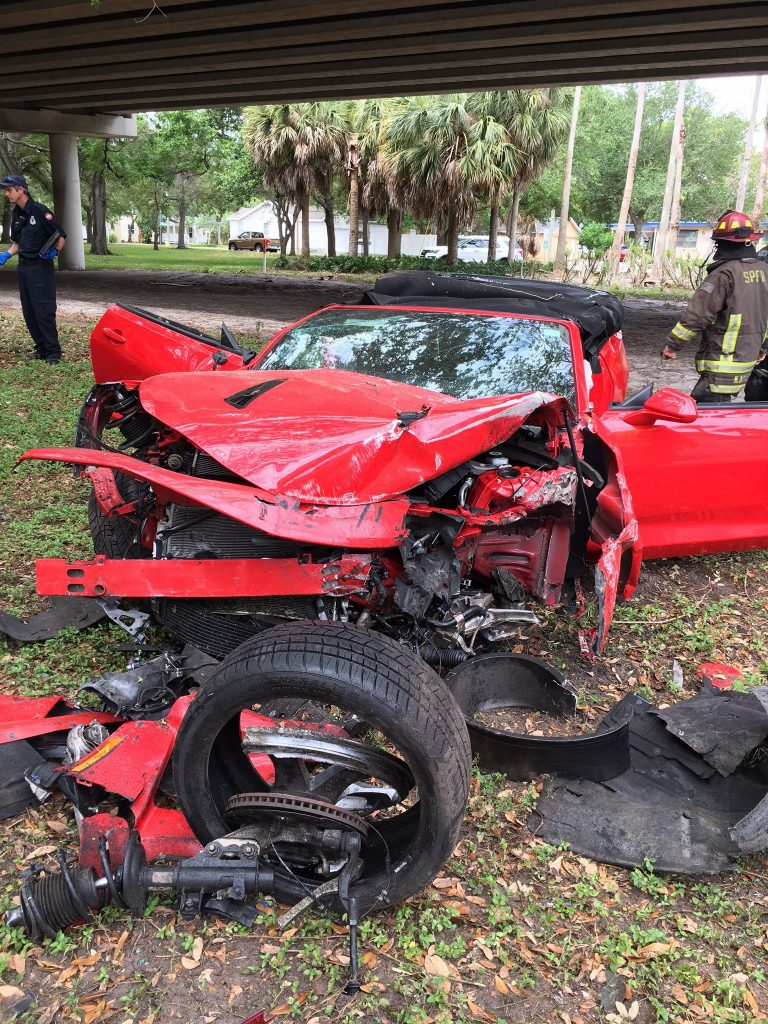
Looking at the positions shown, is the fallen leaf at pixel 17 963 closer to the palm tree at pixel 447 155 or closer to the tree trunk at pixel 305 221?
the palm tree at pixel 447 155

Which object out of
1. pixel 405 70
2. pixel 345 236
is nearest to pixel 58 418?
pixel 405 70

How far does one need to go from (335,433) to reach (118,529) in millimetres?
1377

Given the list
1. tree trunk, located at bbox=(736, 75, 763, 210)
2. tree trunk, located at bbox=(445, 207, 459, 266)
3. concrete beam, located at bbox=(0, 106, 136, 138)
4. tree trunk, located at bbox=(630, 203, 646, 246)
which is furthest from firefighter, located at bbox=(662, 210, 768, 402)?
tree trunk, located at bbox=(630, 203, 646, 246)

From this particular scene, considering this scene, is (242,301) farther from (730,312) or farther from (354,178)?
(730,312)

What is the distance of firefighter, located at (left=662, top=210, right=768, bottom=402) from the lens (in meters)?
5.54

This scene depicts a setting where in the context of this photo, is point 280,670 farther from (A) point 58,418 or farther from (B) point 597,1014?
Result: (A) point 58,418

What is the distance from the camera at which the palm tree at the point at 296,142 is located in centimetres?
2591

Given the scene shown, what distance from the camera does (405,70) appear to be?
14578mm

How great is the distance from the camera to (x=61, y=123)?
23234 mm

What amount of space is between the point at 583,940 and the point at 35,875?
1644 mm

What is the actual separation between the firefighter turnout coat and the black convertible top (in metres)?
0.94

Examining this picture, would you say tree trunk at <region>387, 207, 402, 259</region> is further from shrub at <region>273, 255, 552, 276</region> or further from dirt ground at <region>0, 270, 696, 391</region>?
dirt ground at <region>0, 270, 696, 391</region>

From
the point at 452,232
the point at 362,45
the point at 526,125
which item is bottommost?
the point at 452,232

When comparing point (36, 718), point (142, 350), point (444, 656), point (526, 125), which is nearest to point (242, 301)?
point (526, 125)
